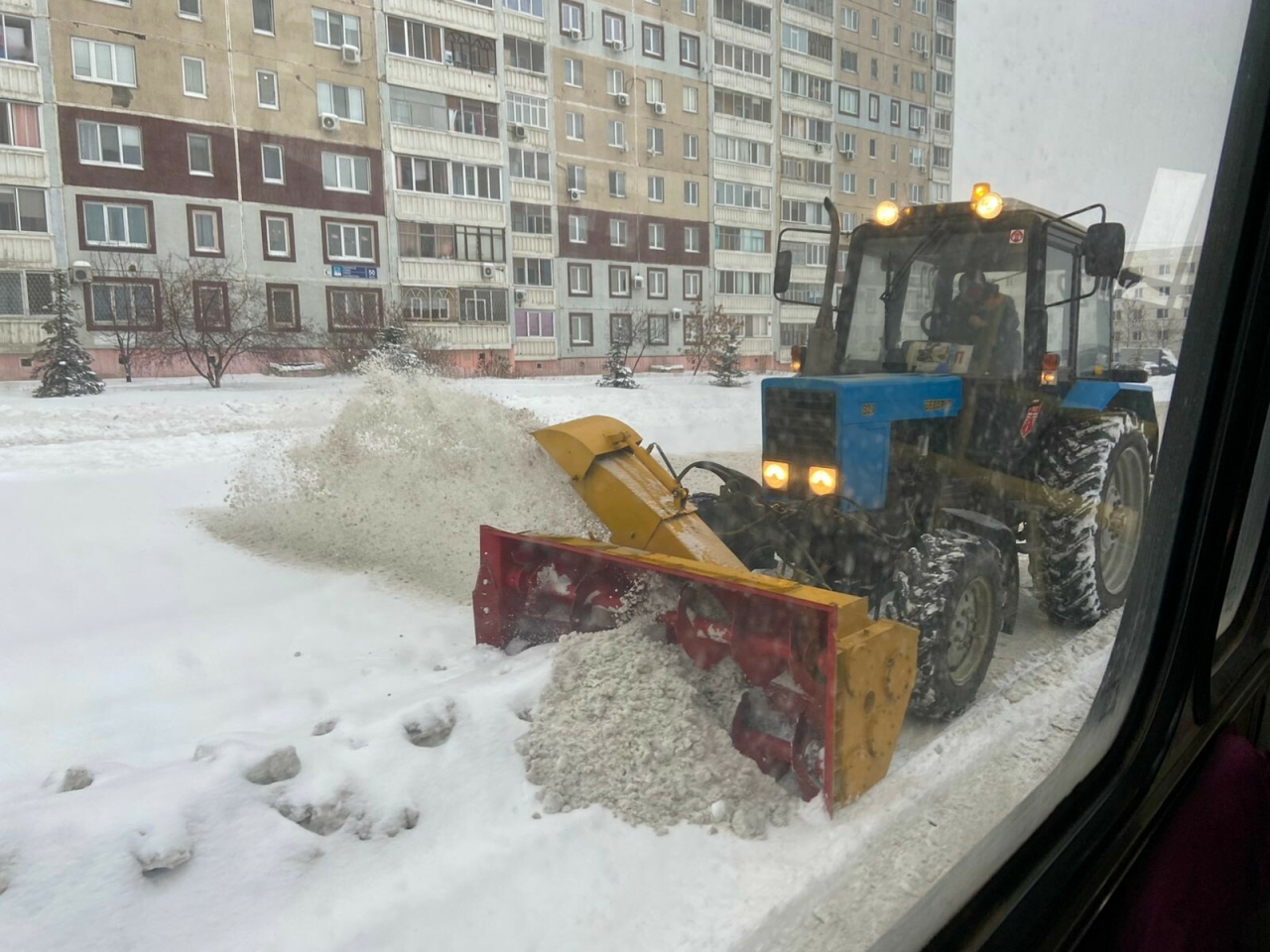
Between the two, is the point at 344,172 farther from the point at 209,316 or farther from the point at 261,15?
the point at 209,316

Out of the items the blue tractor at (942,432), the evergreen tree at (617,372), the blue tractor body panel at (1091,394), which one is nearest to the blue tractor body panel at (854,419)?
the blue tractor at (942,432)

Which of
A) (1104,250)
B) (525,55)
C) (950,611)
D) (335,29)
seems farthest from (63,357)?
(1104,250)

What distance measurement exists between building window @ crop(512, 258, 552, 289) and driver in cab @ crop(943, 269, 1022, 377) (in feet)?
5.78

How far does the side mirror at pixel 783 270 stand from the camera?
326 cm

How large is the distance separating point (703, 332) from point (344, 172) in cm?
145

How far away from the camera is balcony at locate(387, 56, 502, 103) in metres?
2.39

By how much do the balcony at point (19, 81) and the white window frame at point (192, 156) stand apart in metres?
0.37

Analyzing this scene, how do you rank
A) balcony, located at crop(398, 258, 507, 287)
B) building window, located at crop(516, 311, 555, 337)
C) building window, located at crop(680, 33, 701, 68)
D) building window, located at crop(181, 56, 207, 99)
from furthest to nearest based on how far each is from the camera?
1. building window, located at crop(516, 311, 555, 337)
2. building window, located at crop(680, 33, 701, 68)
3. balcony, located at crop(398, 258, 507, 287)
4. building window, located at crop(181, 56, 207, 99)

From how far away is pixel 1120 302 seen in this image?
13.7 feet

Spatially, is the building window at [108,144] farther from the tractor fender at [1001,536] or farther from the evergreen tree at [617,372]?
the tractor fender at [1001,536]

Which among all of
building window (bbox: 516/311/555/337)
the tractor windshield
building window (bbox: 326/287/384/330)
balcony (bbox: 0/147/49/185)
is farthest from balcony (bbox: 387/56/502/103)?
the tractor windshield

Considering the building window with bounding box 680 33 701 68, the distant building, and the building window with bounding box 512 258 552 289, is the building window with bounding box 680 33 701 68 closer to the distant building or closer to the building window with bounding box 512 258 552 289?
the building window with bounding box 512 258 552 289

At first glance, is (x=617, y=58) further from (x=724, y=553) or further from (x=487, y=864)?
(x=487, y=864)

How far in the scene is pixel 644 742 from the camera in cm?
248
